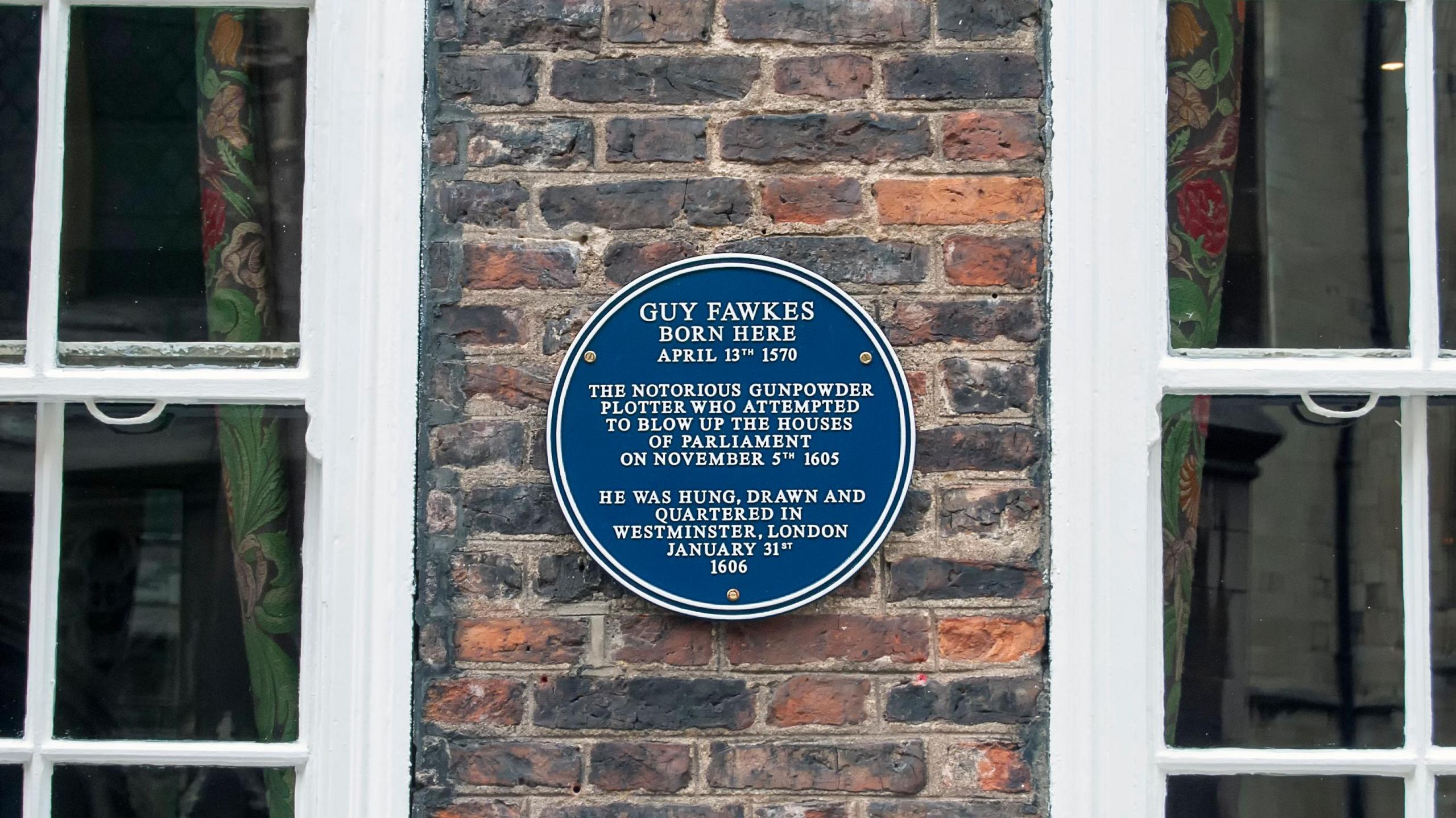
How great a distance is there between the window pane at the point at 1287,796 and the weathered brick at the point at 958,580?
397 mm

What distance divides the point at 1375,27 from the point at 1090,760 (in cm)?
131

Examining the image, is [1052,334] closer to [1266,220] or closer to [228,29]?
[1266,220]

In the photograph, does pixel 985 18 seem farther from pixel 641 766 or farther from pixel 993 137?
pixel 641 766

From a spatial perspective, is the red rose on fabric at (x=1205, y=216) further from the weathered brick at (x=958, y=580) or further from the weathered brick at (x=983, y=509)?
the weathered brick at (x=958, y=580)

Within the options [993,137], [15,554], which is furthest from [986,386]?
[15,554]

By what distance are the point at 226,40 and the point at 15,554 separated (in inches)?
36.1

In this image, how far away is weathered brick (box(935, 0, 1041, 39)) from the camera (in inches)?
93.0

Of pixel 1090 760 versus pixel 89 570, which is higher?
pixel 89 570

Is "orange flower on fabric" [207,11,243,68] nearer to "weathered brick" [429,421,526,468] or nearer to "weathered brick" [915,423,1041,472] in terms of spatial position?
"weathered brick" [429,421,526,468]

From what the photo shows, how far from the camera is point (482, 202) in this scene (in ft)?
7.70

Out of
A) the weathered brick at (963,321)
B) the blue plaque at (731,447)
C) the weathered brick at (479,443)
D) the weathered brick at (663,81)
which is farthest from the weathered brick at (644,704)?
the weathered brick at (663,81)

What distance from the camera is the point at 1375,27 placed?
7.97 ft

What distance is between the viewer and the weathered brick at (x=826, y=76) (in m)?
2.35

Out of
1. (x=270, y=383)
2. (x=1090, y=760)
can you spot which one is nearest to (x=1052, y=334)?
(x=1090, y=760)
